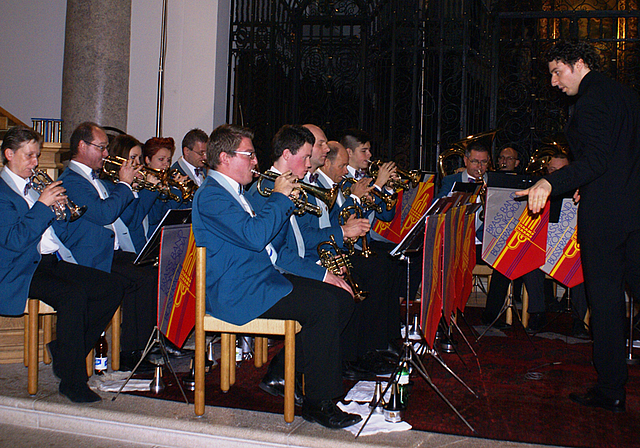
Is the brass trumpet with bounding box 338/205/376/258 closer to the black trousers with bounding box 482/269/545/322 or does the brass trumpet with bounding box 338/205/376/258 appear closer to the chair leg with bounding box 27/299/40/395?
the black trousers with bounding box 482/269/545/322

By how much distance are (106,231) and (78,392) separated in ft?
3.44

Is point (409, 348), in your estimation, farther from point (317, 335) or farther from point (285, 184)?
point (285, 184)

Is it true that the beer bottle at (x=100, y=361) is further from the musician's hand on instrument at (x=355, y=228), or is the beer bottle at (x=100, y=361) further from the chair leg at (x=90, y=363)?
the musician's hand on instrument at (x=355, y=228)

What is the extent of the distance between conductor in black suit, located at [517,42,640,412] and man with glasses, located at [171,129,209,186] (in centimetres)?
312

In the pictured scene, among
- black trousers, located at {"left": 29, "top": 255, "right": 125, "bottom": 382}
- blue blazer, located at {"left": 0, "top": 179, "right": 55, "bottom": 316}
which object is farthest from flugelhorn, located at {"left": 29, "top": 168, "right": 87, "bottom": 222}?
black trousers, located at {"left": 29, "top": 255, "right": 125, "bottom": 382}

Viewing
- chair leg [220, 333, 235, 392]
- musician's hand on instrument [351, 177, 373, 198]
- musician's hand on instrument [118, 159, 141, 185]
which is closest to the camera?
chair leg [220, 333, 235, 392]

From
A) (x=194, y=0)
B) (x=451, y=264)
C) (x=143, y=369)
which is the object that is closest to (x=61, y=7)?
(x=194, y=0)

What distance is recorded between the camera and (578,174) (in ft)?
9.73

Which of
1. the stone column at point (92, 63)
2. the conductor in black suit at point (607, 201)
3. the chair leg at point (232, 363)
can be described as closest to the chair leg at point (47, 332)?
the chair leg at point (232, 363)

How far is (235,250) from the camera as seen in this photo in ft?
9.52

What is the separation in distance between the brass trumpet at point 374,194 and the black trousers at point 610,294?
1676 millimetres

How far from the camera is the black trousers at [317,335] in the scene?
9.37 feet

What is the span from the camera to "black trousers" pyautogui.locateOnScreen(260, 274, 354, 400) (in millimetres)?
2857

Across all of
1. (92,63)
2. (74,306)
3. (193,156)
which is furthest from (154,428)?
(92,63)
